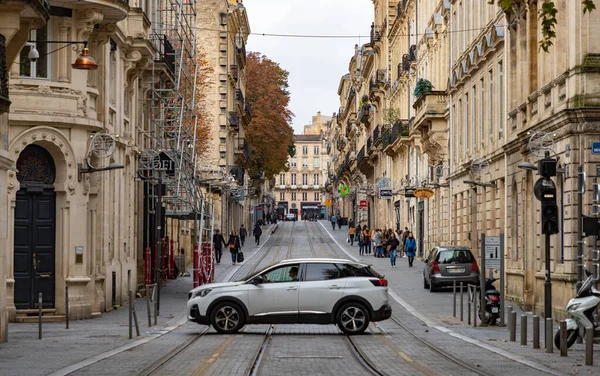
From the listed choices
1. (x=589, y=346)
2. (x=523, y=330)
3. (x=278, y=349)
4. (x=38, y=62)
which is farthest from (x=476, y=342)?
(x=38, y=62)

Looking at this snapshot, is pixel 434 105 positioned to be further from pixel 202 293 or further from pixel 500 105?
pixel 202 293

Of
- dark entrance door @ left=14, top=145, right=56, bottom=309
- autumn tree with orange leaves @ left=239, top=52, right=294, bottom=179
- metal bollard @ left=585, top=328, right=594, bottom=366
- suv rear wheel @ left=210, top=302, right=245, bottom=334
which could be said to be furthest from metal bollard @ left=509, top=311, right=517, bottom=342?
autumn tree with orange leaves @ left=239, top=52, right=294, bottom=179

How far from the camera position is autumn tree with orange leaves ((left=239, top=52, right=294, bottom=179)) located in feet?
319

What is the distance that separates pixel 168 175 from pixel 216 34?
43073mm

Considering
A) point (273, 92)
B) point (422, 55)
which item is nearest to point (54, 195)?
point (422, 55)

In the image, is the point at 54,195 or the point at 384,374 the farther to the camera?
the point at 54,195

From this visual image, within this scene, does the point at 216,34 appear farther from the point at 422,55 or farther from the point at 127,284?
the point at 127,284

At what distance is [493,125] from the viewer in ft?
129

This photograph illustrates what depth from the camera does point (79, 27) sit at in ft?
93.0

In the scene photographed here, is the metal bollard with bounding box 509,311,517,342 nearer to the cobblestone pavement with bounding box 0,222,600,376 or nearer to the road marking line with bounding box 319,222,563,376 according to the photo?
the cobblestone pavement with bounding box 0,222,600,376

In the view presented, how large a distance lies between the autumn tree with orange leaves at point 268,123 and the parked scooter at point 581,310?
75.3 meters

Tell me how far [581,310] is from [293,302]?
21.6ft

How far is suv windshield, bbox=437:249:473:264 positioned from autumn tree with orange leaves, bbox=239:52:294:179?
57.0 m

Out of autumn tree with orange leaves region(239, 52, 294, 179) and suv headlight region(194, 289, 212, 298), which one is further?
autumn tree with orange leaves region(239, 52, 294, 179)
